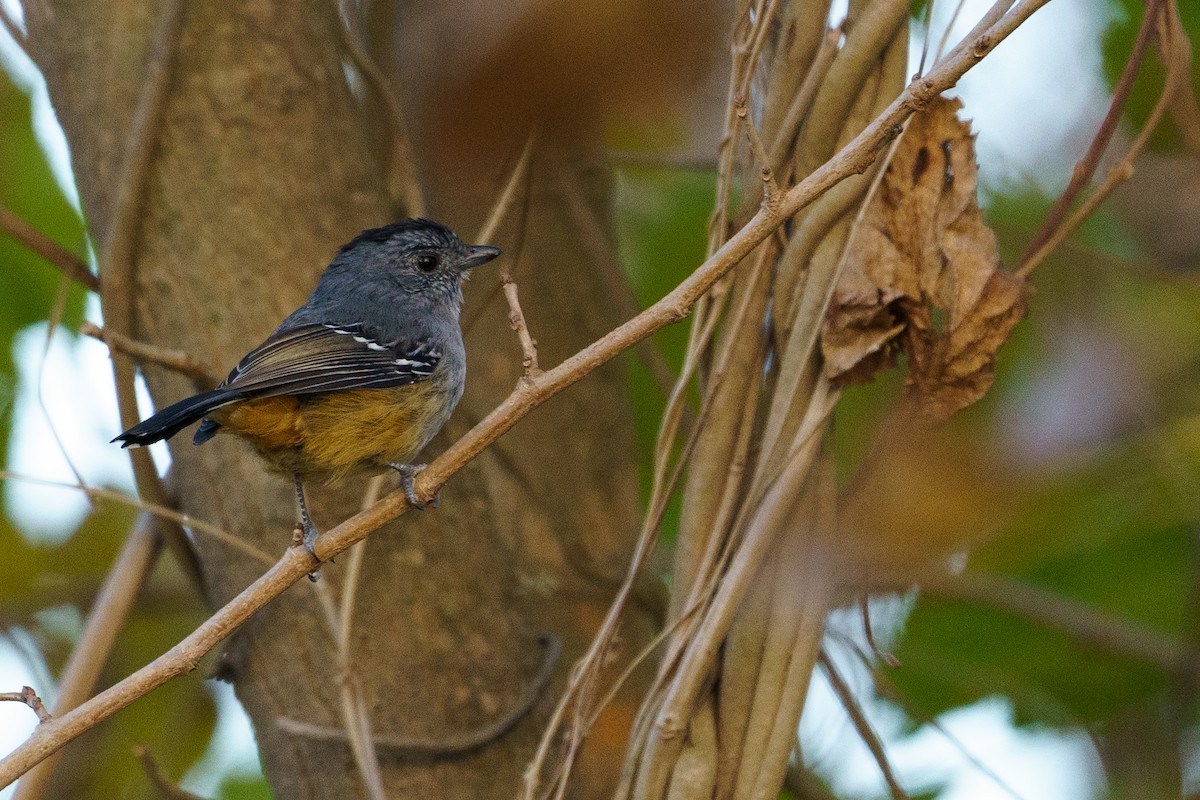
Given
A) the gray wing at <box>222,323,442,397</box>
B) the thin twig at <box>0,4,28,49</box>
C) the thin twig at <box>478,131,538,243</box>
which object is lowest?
the gray wing at <box>222,323,442,397</box>

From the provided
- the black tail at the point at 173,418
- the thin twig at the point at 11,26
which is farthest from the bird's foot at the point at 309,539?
the thin twig at the point at 11,26

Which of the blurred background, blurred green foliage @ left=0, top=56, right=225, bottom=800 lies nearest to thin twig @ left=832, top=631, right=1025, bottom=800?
the blurred background

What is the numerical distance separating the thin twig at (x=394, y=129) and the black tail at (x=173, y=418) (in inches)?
40.8

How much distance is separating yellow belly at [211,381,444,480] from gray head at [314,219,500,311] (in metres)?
0.29

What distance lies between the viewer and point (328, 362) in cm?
A: 275

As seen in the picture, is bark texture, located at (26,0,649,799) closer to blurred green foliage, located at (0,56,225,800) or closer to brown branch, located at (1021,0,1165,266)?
blurred green foliage, located at (0,56,225,800)

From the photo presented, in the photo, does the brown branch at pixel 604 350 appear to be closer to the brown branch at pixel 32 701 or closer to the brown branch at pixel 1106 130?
the brown branch at pixel 32 701

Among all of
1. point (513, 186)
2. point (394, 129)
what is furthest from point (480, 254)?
point (394, 129)

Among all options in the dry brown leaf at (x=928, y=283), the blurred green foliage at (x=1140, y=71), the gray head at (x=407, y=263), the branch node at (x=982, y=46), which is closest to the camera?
the branch node at (x=982, y=46)

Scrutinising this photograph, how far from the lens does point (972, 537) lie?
2.89 metres

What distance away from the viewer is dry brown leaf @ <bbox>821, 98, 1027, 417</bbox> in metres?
2.07

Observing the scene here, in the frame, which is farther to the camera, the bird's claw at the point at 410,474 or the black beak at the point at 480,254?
the black beak at the point at 480,254

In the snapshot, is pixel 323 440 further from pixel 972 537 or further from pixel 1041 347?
pixel 1041 347

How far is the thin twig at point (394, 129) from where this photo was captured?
313cm
